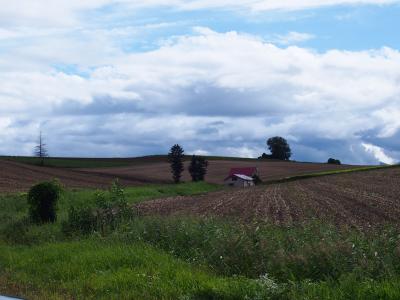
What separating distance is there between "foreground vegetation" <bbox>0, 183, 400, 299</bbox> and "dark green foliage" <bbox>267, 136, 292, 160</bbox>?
12930cm

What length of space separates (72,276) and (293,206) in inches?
994

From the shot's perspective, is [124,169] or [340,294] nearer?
[340,294]

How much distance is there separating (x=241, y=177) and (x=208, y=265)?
86854mm

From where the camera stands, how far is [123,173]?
99000 millimetres

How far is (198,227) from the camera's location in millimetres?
15883

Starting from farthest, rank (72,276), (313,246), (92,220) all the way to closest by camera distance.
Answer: (92,220) → (72,276) → (313,246)

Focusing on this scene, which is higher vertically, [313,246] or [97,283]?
[313,246]

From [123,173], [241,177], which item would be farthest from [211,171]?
[123,173]

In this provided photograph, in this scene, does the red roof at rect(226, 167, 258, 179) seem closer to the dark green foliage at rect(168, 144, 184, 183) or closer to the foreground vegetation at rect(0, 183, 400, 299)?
the dark green foliage at rect(168, 144, 184, 183)

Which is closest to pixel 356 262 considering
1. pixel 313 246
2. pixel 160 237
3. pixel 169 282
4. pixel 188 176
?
pixel 313 246

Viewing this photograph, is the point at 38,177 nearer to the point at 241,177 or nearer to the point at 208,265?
the point at 241,177

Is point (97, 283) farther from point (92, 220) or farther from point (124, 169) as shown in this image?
point (124, 169)

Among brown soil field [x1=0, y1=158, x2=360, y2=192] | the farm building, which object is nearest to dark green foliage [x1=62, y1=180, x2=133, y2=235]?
brown soil field [x1=0, y1=158, x2=360, y2=192]

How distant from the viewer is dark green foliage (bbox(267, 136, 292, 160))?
146 m
